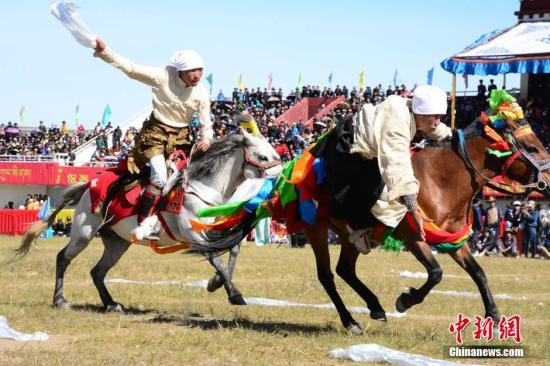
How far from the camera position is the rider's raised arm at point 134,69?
9.52m

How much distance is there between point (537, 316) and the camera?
34.2ft

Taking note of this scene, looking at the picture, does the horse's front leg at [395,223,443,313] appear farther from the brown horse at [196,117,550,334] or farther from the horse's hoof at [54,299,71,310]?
the horse's hoof at [54,299,71,310]

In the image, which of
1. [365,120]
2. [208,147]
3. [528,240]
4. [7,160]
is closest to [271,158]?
[208,147]

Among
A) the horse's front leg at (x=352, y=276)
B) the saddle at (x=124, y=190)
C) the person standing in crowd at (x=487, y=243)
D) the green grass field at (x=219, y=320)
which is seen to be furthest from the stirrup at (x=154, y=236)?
the person standing in crowd at (x=487, y=243)

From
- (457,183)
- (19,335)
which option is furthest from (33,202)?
(457,183)

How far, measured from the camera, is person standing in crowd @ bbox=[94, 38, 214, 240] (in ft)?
32.5

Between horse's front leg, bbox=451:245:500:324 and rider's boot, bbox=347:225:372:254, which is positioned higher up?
rider's boot, bbox=347:225:372:254

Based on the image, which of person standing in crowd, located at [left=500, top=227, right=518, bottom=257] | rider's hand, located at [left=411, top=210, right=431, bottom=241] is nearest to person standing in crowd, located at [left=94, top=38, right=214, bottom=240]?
rider's hand, located at [left=411, top=210, right=431, bottom=241]

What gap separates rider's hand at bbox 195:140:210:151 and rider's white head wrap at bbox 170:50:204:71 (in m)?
0.88

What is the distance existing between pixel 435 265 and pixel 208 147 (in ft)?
10.9

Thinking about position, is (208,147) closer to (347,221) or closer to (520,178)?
(347,221)

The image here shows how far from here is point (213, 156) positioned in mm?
10281

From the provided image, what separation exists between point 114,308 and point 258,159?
2367 millimetres

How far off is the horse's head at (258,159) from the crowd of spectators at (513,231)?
16456 mm
